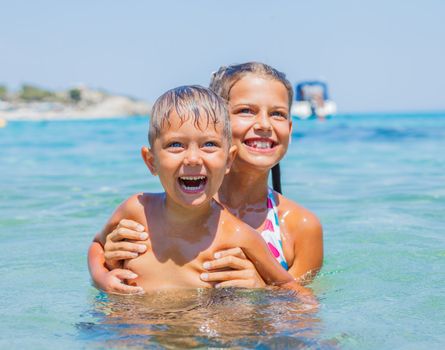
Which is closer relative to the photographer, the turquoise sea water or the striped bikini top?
the turquoise sea water

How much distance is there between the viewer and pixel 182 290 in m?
3.13

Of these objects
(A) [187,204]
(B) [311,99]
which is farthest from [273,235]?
(B) [311,99]

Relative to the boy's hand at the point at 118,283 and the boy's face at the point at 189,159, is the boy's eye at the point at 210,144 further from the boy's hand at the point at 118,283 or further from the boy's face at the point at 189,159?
the boy's hand at the point at 118,283

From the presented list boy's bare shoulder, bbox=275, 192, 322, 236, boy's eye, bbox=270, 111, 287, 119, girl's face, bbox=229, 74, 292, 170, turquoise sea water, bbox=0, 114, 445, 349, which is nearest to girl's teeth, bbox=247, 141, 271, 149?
girl's face, bbox=229, 74, 292, 170

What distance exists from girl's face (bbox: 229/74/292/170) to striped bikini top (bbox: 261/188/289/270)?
30 cm

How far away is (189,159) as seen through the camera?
9.55 ft

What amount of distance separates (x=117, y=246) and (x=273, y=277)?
2.56 feet

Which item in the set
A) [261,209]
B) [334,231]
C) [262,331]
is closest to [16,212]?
[334,231]

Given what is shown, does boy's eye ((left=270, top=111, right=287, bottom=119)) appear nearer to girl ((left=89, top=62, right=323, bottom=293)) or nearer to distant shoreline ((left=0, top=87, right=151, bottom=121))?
girl ((left=89, top=62, right=323, bottom=293))

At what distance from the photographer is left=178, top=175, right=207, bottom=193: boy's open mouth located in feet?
9.84

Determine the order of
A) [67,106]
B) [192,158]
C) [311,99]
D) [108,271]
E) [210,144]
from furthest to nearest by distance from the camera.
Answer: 1. [67,106]
2. [311,99]
3. [108,271]
4. [210,144]
5. [192,158]

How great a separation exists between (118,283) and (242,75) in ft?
4.30

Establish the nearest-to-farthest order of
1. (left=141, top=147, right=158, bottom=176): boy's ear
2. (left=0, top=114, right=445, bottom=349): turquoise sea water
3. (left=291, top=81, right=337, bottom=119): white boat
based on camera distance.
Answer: (left=0, top=114, right=445, bottom=349): turquoise sea water < (left=141, top=147, right=158, bottom=176): boy's ear < (left=291, top=81, right=337, bottom=119): white boat

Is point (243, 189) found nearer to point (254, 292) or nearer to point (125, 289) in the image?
point (254, 292)
